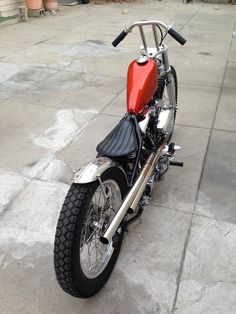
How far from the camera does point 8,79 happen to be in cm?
562

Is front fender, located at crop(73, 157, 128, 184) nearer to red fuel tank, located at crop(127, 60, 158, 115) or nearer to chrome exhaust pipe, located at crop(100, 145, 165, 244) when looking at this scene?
chrome exhaust pipe, located at crop(100, 145, 165, 244)

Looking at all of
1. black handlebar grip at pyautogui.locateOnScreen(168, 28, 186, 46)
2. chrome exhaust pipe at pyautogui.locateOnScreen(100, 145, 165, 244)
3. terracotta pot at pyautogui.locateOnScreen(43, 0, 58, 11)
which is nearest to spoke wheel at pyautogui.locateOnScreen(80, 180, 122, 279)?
chrome exhaust pipe at pyautogui.locateOnScreen(100, 145, 165, 244)

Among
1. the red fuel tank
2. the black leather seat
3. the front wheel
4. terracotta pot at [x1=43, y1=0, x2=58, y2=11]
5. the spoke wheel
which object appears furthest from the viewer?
terracotta pot at [x1=43, y1=0, x2=58, y2=11]

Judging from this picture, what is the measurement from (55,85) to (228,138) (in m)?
2.67

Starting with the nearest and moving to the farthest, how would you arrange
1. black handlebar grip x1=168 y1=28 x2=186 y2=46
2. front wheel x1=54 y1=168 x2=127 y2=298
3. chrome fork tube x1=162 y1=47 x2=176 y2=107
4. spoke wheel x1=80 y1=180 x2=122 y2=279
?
front wheel x1=54 y1=168 x2=127 y2=298 → spoke wheel x1=80 y1=180 x2=122 y2=279 → black handlebar grip x1=168 y1=28 x2=186 y2=46 → chrome fork tube x1=162 y1=47 x2=176 y2=107

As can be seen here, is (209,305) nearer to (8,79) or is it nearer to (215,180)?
(215,180)

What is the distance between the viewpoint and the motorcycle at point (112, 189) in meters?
1.85

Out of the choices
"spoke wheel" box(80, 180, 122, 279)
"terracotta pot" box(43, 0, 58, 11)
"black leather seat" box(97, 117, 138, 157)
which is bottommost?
"terracotta pot" box(43, 0, 58, 11)

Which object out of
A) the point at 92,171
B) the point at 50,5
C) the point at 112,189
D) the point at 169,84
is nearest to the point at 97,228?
the point at 112,189

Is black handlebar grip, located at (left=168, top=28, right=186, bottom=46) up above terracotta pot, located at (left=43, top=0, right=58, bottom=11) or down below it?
above

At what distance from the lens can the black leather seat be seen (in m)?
2.14

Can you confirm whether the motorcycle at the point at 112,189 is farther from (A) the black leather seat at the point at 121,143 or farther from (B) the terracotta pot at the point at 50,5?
(B) the terracotta pot at the point at 50,5

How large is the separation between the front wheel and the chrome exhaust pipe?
9 centimetres

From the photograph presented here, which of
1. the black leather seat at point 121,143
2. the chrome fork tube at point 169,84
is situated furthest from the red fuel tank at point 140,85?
the chrome fork tube at point 169,84
